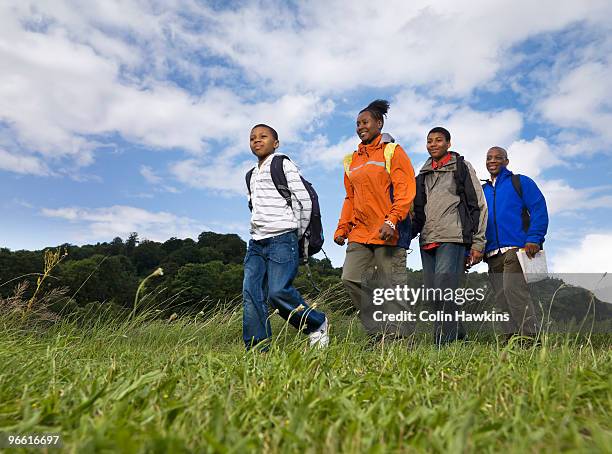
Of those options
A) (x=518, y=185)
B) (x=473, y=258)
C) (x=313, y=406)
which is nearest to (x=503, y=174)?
(x=518, y=185)

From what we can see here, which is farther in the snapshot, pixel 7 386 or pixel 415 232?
pixel 415 232

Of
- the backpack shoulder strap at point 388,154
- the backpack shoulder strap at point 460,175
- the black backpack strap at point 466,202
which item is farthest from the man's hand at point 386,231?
the backpack shoulder strap at point 460,175

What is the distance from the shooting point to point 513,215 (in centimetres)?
580

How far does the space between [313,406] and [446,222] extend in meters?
3.64

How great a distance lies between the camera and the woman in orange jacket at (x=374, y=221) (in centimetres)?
517

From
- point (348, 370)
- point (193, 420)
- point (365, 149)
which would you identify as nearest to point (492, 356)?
point (348, 370)

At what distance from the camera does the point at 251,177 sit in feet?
17.8

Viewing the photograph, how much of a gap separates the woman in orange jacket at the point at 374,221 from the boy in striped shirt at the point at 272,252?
1.63 feet

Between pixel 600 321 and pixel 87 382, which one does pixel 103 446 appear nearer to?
pixel 87 382

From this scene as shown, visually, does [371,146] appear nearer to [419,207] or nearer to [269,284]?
[419,207]

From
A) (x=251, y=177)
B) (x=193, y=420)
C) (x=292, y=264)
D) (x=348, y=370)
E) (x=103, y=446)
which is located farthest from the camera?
(x=251, y=177)

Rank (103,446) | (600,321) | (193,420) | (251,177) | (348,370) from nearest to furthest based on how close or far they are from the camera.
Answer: (103,446)
(193,420)
(348,370)
(251,177)
(600,321)

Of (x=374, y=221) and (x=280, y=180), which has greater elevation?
(x=280, y=180)

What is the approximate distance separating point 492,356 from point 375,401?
1.07 m
